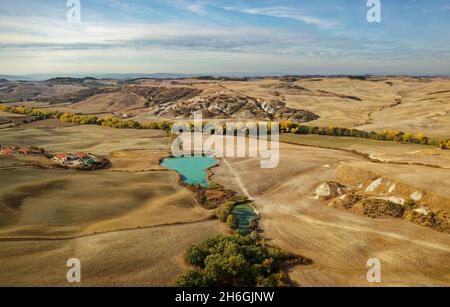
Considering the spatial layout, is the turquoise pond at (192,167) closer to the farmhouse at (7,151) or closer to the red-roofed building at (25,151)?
the red-roofed building at (25,151)

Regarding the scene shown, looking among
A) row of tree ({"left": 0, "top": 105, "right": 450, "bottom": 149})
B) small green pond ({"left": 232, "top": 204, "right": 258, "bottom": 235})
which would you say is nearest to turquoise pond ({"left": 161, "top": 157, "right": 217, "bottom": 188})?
small green pond ({"left": 232, "top": 204, "right": 258, "bottom": 235})

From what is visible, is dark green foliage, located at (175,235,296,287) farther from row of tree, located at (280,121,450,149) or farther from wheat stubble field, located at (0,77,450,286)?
row of tree, located at (280,121,450,149)

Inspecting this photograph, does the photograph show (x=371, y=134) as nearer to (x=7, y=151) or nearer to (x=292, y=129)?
(x=292, y=129)

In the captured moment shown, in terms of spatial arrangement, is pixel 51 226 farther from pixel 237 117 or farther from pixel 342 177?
pixel 237 117

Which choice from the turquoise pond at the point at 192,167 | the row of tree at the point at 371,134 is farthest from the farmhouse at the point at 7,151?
the row of tree at the point at 371,134

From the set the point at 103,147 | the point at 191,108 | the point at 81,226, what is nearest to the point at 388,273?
the point at 81,226

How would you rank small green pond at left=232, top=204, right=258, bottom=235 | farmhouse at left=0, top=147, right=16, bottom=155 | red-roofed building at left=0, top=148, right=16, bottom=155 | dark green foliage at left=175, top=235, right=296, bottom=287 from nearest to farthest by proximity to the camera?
dark green foliage at left=175, top=235, right=296, bottom=287 < small green pond at left=232, top=204, right=258, bottom=235 < farmhouse at left=0, top=147, right=16, bottom=155 < red-roofed building at left=0, top=148, right=16, bottom=155
